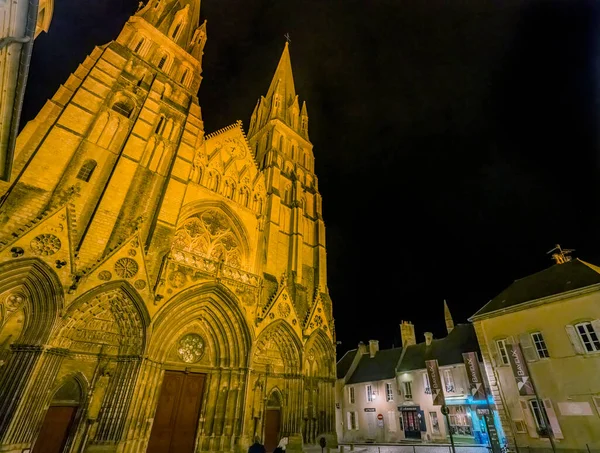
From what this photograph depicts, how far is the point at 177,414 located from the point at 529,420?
16.6 metres

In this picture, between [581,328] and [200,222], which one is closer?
[581,328]

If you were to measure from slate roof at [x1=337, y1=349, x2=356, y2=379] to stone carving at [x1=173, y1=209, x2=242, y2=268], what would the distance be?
77.9ft

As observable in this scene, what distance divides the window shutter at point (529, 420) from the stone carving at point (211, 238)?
54.0 ft

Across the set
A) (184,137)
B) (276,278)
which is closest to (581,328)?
(276,278)

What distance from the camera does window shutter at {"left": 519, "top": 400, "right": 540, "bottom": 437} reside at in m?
13.9

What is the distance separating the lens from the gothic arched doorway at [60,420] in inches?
345

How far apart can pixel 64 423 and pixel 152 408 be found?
2.51m

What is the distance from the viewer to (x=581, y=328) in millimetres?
13938

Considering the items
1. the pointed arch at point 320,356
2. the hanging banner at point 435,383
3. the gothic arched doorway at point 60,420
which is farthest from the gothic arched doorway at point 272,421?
the hanging banner at point 435,383

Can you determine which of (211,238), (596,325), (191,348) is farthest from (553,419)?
(211,238)

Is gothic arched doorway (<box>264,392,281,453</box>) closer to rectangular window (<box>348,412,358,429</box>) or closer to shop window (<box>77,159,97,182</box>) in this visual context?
shop window (<box>77,159,97,182</box>)

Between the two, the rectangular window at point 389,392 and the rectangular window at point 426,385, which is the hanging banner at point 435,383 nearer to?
the rectangular window at point 426,385

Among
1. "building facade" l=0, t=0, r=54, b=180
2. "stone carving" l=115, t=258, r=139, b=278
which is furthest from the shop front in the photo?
"building facade" l=0, t=0, r=54, b=180

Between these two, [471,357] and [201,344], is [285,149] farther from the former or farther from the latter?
[471,357]
